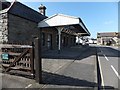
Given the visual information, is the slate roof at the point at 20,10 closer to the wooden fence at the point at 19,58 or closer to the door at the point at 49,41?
the door at the point at 49,41

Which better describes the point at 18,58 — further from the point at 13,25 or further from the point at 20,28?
the point at 20,28

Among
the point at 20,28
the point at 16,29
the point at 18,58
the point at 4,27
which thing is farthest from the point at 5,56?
the point at 20,28

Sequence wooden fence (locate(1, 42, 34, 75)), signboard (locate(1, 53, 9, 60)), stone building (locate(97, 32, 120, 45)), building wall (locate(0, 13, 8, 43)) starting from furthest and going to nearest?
stone building (locate(97, 32, 120, 45)), building wall (locate(0, 13, 8, 43)), signboard (locate(1, 53, 9, 60)), wooden fence (locate(1, 42, 34, 75))

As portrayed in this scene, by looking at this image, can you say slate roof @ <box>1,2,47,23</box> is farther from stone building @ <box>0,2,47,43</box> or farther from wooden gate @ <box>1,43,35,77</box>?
wooden gate @ <box>1,43,35,77</box>

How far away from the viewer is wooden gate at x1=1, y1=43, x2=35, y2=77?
6418 mm

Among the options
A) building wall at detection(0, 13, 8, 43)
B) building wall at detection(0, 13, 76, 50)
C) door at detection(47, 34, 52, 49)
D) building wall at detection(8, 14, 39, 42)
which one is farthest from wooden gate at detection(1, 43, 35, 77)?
door at detection(47, 34, 52, 49)

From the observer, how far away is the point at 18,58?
270 inches

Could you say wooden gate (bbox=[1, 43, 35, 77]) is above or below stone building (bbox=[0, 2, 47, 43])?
below

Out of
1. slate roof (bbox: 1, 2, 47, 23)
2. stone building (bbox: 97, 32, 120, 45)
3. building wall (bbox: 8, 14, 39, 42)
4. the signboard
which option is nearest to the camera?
the signboard

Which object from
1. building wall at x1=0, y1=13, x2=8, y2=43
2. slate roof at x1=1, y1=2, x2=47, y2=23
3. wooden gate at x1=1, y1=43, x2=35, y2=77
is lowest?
wooden gate at x1=1, y1=43, x2=35, y2=77

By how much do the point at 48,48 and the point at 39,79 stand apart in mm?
15210

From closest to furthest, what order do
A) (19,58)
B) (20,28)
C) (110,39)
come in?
(19,58)
(20,28)
(110,39)

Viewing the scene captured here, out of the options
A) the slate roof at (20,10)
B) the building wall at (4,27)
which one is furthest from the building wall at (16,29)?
Result: the slate roof at (20,10)

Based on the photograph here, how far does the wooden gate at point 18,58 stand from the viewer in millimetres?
6418
